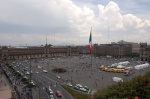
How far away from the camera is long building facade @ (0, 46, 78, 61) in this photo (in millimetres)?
74012

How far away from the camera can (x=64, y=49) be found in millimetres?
93812

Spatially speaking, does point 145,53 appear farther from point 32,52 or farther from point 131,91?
point 131,91

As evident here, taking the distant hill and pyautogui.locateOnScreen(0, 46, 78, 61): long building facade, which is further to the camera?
pyautogui.locateOnScreen(0, 46, 78, 61): long building facade

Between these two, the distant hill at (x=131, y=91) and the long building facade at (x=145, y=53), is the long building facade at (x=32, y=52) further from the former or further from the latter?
the distant hill at (x=131, y=91)

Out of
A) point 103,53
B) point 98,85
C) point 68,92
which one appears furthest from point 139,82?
point 103,53

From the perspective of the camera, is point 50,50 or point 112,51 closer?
point 112,51

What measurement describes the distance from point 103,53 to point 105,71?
139 feet

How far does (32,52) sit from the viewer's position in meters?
82.9

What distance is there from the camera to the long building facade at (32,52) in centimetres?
7401

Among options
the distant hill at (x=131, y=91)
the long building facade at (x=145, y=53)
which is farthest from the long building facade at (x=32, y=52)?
the distant hill at (x=131, y=91)

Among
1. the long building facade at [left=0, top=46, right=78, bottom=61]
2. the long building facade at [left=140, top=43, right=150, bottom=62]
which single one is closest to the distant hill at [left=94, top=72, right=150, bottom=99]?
the long building facade at [left=140, top=43, right=150, bottom=62]

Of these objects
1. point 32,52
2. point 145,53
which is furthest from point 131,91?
point 32,52

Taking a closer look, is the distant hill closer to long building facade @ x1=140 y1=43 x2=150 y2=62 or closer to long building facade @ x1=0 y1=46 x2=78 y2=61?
long building facade @ x1=140 y1=43 x2=150 y2=62

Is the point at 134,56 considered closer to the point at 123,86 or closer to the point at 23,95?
the point at 23,95
